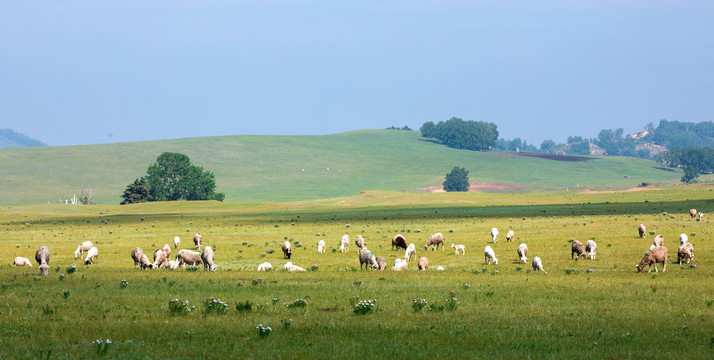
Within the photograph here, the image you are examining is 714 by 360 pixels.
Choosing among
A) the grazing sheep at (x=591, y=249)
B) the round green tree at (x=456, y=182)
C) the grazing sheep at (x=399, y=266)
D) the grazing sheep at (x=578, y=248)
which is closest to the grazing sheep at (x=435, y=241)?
the grazing sheep at (x=578, y=248)

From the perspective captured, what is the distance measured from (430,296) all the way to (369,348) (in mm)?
7968

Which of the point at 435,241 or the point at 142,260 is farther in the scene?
the point at 435,241

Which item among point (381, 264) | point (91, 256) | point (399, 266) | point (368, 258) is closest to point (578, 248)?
point (399, 266)

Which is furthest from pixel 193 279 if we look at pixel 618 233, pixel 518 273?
pixel 618 233

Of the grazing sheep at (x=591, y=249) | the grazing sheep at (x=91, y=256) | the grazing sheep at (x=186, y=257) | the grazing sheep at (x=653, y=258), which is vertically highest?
the grazing sheep at (x=653, y=258)

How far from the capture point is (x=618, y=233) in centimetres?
4841

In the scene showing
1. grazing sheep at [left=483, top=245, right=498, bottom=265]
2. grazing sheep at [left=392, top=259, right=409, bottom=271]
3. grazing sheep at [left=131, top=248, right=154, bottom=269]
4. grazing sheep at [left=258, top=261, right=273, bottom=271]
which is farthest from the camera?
grazing sheep at [left=483, top=245, right=498, bottom=265]

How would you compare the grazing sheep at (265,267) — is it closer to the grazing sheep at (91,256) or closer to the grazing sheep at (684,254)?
the grazing sheep at (91,256)

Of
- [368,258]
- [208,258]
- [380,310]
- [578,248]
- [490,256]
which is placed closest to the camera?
[380,310]

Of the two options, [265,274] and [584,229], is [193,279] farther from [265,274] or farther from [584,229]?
[584,229]

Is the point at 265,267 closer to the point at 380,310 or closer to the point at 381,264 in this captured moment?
the point at 381,264

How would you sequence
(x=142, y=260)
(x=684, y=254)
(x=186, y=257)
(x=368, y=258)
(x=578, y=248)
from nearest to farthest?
(x=684, y=254)
(x=368, y=258)
(x=142, y=260)
(x=186, y=257)
(x=578, y=248)

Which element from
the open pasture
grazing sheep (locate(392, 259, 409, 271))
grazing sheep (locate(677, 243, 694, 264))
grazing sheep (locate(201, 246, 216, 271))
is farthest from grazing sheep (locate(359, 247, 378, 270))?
grazing sheep (locate(677, 243, 694, 264))

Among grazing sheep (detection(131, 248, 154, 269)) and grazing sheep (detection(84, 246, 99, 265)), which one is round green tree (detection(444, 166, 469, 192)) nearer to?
grazing sheep (detection(84, 246, 99, 265))
